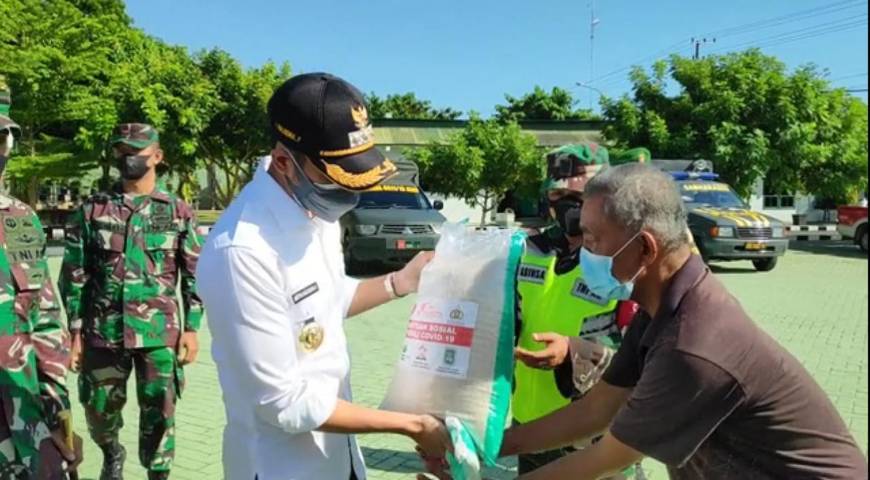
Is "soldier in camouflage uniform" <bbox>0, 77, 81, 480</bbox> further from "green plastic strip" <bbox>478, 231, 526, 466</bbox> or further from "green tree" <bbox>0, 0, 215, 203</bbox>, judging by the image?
"green tree" <bbox>0, 0, 215, 203</bbox>

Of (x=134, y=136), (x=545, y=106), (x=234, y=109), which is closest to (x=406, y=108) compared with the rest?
(x=545, y=106)

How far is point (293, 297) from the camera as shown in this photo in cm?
164

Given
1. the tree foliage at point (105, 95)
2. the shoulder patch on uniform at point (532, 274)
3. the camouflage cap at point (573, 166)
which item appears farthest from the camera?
the tree foliage at point (105, 95)

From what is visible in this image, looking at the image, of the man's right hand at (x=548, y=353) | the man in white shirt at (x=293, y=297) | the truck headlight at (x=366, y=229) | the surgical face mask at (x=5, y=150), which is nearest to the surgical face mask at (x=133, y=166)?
A: the surgical face mask at (x=5, y=150)

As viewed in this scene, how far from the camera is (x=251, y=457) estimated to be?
5.61 ft

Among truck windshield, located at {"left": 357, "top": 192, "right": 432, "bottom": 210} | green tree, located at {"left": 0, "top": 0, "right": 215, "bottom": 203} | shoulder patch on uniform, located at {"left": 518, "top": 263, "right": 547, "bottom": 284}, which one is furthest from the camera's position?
green tree, located at {"left": 0, "top": 0, "right": 215, "bottom": 203}

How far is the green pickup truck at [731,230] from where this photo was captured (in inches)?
512

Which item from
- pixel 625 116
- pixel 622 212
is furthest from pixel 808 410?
pixel 625 116

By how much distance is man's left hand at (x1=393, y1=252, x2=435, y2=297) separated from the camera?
216cm

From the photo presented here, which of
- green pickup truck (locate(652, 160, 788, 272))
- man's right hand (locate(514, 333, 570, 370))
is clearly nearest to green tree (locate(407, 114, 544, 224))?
green pickup truck (locate(652, 160, 788, 272))

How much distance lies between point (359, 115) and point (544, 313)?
1.10m

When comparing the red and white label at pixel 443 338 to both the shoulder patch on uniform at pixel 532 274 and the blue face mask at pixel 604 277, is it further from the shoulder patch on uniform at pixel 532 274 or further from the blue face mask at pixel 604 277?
the shoulder patch on uniform at pixel 532 274

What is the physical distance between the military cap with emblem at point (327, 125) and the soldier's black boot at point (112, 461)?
9.29 feet

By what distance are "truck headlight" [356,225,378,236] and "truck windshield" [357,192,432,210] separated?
0.73m
